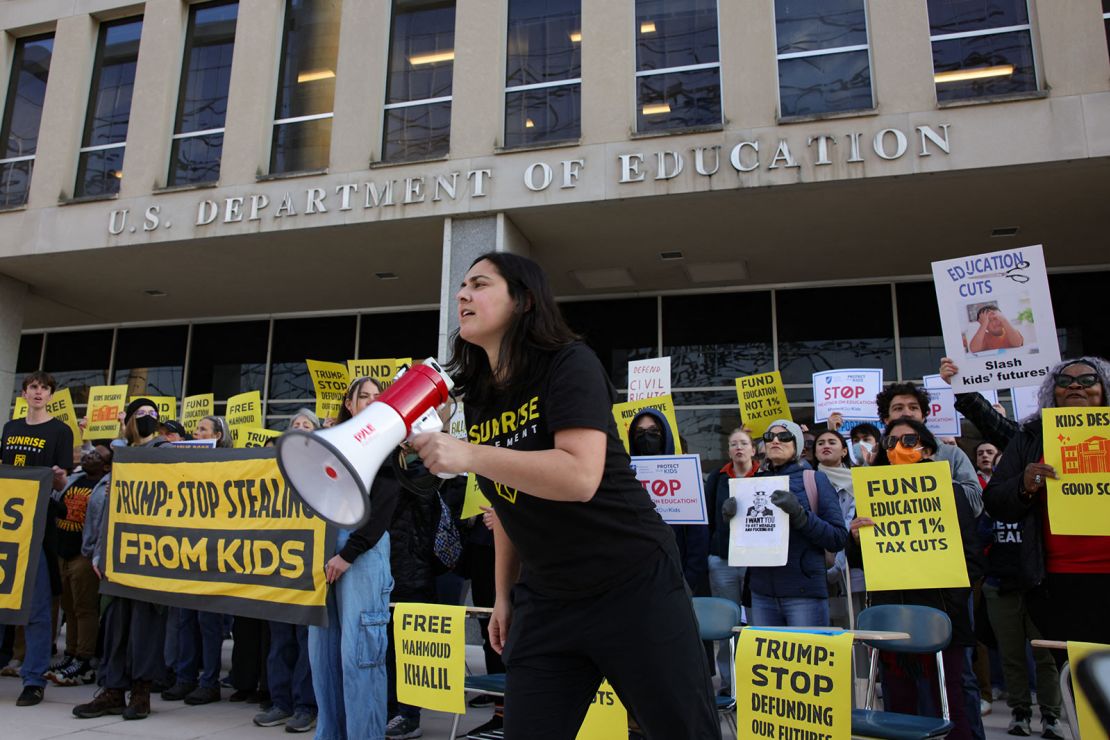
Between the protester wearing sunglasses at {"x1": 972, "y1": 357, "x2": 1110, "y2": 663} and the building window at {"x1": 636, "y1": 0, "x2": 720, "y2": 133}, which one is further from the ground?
the building window at {"x1": 636, "y1": 0, "x2": 720, "y2": 133}

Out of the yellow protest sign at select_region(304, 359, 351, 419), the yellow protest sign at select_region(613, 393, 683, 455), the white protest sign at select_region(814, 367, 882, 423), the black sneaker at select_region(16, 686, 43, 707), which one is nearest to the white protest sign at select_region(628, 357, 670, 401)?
the yellow protest sign at select_region(613, 393, 683, 455)

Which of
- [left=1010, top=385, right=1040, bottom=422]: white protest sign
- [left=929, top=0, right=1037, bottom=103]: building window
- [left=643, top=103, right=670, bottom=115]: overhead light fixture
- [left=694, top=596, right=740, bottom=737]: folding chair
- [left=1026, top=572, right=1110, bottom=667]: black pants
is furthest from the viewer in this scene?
[left=643, top=103, right=670, bottom=115]: overhead light fixture

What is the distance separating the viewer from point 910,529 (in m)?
4.98

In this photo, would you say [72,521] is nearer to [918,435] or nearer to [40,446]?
[40,446]

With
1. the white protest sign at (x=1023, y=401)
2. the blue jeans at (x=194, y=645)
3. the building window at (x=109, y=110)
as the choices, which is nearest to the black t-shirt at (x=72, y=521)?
the blue jeans at (x=194, y=645)

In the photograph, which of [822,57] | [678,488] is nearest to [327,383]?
[678,488]

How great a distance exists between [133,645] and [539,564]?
4.88 m

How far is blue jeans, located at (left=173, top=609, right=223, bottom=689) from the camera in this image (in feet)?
21.9

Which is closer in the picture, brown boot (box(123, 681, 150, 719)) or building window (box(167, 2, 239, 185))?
brown boot (box(123, 681, 150, 719))

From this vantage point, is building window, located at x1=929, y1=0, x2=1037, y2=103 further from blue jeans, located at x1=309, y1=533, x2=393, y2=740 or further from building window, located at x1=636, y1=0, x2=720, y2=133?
blue jeans, located at x1=309, y1=533, x2=393, y2=740

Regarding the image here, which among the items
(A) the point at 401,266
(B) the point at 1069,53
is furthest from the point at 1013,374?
(A) the point at 401,266

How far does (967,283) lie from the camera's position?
611 cm

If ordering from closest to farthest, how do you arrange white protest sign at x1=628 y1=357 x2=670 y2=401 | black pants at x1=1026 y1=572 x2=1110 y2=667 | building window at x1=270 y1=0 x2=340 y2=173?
black pants at x1=1026 y1=572 x2=1110 y2=667 < white protest sign at x1=628 y1=357 x2=670 y2=401 < building window at x1=270 y1=0 x2=340 y2=173

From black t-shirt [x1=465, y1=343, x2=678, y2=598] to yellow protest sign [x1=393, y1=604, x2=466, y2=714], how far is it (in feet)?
9.32
